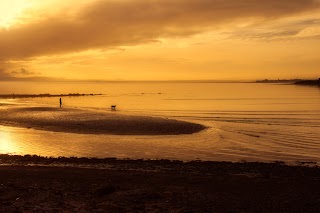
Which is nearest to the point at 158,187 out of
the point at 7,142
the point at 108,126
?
the point at 7,142

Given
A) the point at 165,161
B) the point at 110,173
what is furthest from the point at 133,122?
the point at 110,173

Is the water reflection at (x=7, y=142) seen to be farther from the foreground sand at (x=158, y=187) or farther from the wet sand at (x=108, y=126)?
the foreground sand at (x=158, y=187)

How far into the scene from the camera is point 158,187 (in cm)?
1425

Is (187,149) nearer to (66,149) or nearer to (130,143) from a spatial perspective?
(130,143)

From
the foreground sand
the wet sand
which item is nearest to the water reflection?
the wet sand

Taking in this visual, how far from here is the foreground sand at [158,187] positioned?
11992 millimetres

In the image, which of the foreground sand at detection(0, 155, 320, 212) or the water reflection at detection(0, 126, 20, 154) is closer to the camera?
the foreground sand at detection(0, 155, 320, 212)

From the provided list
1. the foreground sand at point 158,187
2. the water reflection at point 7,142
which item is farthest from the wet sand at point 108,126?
the foreground sand at point 158,187

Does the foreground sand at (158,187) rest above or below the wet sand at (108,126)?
below

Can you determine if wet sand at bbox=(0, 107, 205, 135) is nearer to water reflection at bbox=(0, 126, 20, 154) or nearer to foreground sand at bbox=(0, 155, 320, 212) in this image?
water reflection at bbox=(0, 126, 20, 154)

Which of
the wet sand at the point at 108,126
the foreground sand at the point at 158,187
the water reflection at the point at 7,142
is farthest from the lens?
the wet sand at the point at 108,126

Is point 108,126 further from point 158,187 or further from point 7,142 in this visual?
point 158,187

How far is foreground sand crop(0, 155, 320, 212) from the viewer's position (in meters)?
12.0

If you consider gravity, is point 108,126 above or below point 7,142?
above
